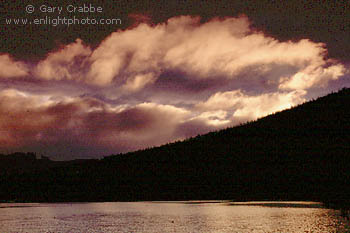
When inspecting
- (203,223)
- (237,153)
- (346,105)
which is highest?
(346,105)

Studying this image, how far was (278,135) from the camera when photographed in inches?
3071

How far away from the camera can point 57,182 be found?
9994 cm

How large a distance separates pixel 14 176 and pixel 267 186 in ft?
274

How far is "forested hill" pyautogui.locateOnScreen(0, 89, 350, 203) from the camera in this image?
203ft

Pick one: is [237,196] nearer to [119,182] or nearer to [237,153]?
[237,153]

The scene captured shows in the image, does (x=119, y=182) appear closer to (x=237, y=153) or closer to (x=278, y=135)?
(x=237, y=153)

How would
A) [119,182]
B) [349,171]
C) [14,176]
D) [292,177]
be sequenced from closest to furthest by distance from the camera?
[349,171] < [292,177] < [119,182] < [14,176]

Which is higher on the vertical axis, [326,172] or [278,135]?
[278,135]

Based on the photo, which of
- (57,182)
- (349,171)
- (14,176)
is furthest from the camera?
(14,176)

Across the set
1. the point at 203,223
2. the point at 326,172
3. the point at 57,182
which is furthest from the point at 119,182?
the point at 203,223

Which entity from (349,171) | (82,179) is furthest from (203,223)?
(82,179)

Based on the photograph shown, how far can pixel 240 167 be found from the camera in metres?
72.9

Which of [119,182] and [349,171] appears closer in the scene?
[349,171]

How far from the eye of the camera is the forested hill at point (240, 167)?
203 ft
